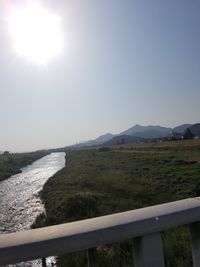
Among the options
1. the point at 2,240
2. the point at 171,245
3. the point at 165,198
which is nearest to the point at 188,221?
the point at 2,240

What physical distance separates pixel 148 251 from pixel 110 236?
1.00 ft

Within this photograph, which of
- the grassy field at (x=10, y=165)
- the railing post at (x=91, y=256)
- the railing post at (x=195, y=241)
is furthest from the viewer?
the grassy field at (x=10, y=165)

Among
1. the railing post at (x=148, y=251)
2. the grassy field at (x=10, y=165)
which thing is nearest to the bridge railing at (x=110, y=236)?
the railing post at (x=148, y=251)

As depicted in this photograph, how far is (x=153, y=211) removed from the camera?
2350 mm

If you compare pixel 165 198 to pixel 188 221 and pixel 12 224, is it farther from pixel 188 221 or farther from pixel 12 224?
pixel 188 221

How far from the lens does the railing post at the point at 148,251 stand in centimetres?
218

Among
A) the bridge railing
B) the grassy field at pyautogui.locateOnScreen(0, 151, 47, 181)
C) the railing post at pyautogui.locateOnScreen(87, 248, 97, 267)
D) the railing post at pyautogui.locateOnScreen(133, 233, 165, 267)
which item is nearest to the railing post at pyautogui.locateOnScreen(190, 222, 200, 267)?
the bridge railing

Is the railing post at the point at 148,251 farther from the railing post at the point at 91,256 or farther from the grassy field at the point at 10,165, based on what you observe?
the grassy field at the point at 10,165

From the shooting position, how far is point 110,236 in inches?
82.1

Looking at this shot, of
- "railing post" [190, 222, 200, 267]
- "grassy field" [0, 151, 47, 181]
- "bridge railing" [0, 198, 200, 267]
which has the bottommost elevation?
"grassy field" [0, 151, 47, 181]

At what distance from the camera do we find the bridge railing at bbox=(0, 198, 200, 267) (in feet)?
6.30

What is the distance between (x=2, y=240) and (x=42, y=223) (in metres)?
15.1

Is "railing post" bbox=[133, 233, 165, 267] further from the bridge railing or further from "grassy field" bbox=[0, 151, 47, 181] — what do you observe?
"grassy field" bbox=[0, 151, 47, 181]

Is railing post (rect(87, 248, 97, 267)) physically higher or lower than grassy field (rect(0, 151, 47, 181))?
higher
